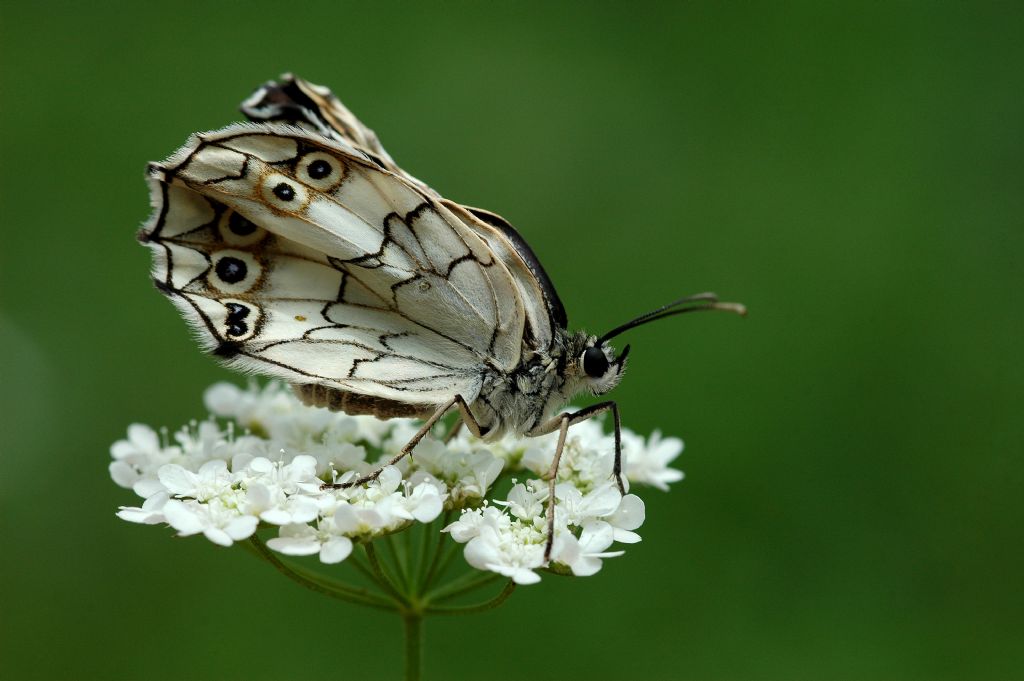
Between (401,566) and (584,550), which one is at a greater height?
(584,550)

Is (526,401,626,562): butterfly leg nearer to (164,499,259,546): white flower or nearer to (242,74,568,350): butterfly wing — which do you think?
(242,74,568,350): butterfly wing

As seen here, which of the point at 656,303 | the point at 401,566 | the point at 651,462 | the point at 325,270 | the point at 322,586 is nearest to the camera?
the point at 322,586

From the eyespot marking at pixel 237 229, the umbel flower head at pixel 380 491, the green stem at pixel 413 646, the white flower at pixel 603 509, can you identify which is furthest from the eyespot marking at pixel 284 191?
the green stem at pixel 413 646

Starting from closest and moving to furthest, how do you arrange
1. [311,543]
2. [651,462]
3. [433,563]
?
[311,543]
[433,563]
[651,462]

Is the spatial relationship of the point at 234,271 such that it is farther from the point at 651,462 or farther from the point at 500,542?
the point at 651,462

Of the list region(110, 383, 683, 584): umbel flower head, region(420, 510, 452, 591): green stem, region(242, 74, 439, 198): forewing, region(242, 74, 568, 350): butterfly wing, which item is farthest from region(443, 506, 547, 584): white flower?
region(242, 74, 439, 198): forewing

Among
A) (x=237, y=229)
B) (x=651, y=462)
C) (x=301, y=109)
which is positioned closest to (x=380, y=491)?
(x=237, y=229)

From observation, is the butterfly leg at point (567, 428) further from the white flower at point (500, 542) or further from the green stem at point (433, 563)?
the green stem at point (433, 563)

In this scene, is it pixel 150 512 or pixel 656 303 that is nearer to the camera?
pixel 150 512
